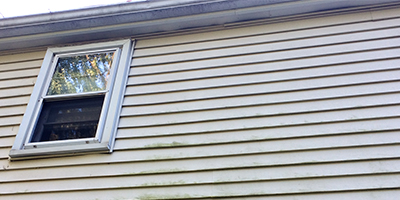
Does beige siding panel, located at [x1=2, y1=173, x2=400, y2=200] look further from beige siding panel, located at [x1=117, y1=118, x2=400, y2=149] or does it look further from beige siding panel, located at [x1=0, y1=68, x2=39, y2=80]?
beige siding panel, located at [x1=0, y1=68, x2=39, y2=80]

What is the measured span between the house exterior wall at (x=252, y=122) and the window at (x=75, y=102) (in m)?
0.11

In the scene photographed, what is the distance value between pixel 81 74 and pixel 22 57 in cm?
95

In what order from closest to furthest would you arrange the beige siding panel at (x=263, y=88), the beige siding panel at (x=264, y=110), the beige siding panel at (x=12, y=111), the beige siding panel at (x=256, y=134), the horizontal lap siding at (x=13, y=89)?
the beige siding panel at (x=256, y=134) → the beige siding panel at (x=264, y=110) → the beige siding panel at (x=263, y=88) → the horizontal lap siding at (x=13, y=89) → the beige siding panel at (x=12, y=111)

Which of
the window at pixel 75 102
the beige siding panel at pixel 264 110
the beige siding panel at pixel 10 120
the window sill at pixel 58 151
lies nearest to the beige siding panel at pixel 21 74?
the window at pixel 75 102

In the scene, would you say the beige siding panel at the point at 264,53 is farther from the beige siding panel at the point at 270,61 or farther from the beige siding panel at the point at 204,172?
the beige siding panel at the point at 204,172

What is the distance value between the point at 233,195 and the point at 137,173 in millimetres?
806

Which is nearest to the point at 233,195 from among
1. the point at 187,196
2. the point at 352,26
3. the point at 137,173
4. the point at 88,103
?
the point at 187,196

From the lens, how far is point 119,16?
114 inches

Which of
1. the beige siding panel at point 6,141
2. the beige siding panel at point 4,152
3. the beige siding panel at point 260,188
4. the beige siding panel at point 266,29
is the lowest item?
the beige siding panel at point 260,188

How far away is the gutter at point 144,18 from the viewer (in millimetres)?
2756

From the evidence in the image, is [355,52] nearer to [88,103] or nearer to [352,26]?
[352,26]

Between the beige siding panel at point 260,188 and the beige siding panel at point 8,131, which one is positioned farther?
the beige siding panel at point 8,131

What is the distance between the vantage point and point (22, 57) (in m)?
3.12

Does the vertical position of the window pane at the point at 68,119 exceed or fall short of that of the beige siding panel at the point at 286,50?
it falls short
